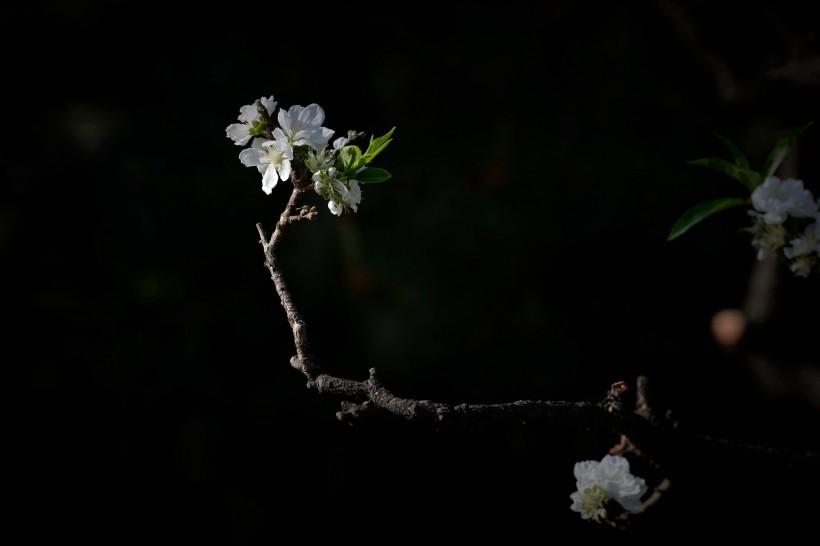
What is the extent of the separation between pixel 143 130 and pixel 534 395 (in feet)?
4.75

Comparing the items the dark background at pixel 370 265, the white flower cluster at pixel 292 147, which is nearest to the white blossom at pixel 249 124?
the white flower cluster at pixel 292 147

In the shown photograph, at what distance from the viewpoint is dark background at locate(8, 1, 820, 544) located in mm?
2188

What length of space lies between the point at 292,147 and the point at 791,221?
0.60m

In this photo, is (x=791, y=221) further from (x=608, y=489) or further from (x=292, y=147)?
(x=292, y=147)

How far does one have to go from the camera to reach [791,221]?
2.93 feet

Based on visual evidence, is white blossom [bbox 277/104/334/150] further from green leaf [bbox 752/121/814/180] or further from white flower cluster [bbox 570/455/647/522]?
green leaf [bbox 752/121/814/180]

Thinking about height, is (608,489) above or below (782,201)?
below

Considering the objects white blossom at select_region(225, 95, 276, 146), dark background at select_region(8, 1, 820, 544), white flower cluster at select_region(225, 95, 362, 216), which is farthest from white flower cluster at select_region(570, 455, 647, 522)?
dark background at select_region(8, 1, 820, 544)

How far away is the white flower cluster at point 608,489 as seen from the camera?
32.8 inches

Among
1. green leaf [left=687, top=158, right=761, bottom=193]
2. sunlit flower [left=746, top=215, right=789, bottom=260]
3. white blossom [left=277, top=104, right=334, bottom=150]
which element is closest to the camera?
white blossom [left=277, top=104, right=334, bottom=150]

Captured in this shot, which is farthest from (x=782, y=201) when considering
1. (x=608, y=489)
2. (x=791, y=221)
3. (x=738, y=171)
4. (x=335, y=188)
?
(x=335, y=188)

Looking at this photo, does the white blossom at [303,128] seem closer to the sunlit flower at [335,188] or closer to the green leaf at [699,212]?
the sunlit flower at [335,188]

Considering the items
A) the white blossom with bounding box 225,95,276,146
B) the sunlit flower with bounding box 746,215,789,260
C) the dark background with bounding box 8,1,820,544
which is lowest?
the sunlit flower with bounding box 746,215,789,260

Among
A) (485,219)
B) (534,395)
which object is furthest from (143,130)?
(534,395)
